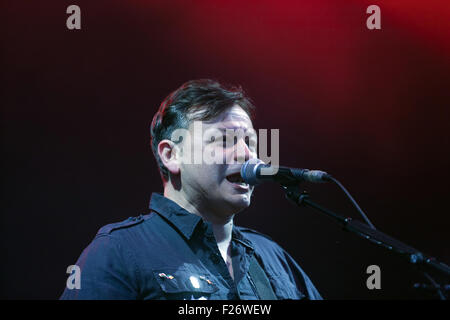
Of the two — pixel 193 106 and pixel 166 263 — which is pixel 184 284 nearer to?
pixel 166 263

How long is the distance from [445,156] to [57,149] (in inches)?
101

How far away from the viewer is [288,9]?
3018 millimetres

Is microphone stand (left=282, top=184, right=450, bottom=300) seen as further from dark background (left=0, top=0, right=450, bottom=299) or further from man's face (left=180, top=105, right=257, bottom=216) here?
dark background (left=0, top=0, right=450, bottom=299)

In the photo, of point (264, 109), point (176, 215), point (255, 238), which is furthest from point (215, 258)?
point (264, 109)

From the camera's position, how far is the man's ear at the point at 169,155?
2070 millimetres

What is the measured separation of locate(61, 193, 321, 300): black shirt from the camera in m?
1.65

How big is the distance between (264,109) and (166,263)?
5.12 feet

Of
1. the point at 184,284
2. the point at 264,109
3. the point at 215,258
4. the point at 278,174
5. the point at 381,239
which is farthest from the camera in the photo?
the point at 264,109

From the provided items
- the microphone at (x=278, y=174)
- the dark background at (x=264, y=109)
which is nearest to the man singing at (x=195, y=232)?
the microphone at (x=278, y=174)

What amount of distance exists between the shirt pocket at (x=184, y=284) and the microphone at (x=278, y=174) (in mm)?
440

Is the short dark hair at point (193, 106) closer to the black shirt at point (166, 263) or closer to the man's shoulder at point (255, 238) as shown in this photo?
the black shirt at point (166, 263)

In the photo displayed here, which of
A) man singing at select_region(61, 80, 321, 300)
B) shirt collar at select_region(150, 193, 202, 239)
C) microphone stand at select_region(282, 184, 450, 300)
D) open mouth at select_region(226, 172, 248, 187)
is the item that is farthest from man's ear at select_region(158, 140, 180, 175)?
microphone stand at select_region(282, 184, 450, 300)

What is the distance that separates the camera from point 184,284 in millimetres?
1697
